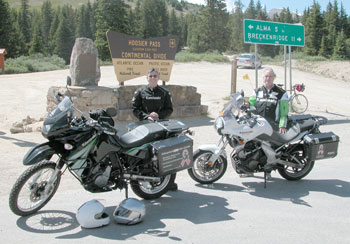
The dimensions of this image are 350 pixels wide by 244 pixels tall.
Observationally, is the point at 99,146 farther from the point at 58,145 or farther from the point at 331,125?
the point at 331,125

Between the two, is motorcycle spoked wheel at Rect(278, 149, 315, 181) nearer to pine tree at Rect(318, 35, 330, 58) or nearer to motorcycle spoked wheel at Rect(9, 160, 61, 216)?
motorcycle spoked wheel at Rect(9, 160, 61, 216)

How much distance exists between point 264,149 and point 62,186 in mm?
3123

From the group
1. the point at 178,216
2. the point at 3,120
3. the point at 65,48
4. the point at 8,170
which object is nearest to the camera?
the point at 178,216

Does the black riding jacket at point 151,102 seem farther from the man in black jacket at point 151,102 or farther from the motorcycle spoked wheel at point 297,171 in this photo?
the motorcycle spoked wheel at point 297,171

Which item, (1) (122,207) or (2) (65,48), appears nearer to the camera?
(1) (122,207)

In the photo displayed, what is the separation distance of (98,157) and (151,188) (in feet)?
3.18

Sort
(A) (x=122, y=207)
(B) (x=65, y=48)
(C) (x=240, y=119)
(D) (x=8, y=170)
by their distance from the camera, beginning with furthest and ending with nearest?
1. (B) (x=65, y=48)
2. (D) (x=8, y=170)
3. (C) (x=240, y=119)
4. (A) (x=122, y=207)

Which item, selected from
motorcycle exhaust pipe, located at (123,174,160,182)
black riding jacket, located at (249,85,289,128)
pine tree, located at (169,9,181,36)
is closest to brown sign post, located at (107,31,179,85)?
black riding jacket, located at (249,85,289,128)

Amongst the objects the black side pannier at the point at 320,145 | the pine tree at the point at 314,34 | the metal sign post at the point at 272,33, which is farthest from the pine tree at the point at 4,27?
the black side pannier at the point at 320,145

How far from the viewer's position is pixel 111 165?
4.68m

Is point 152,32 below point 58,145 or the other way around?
the other way around

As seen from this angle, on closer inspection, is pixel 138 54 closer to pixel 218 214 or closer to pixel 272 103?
pixel 272 103

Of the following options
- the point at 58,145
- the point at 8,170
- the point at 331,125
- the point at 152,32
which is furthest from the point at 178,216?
the point at 152,32

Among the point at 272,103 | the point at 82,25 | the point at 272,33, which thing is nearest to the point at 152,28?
Answer: the point at 82,25
